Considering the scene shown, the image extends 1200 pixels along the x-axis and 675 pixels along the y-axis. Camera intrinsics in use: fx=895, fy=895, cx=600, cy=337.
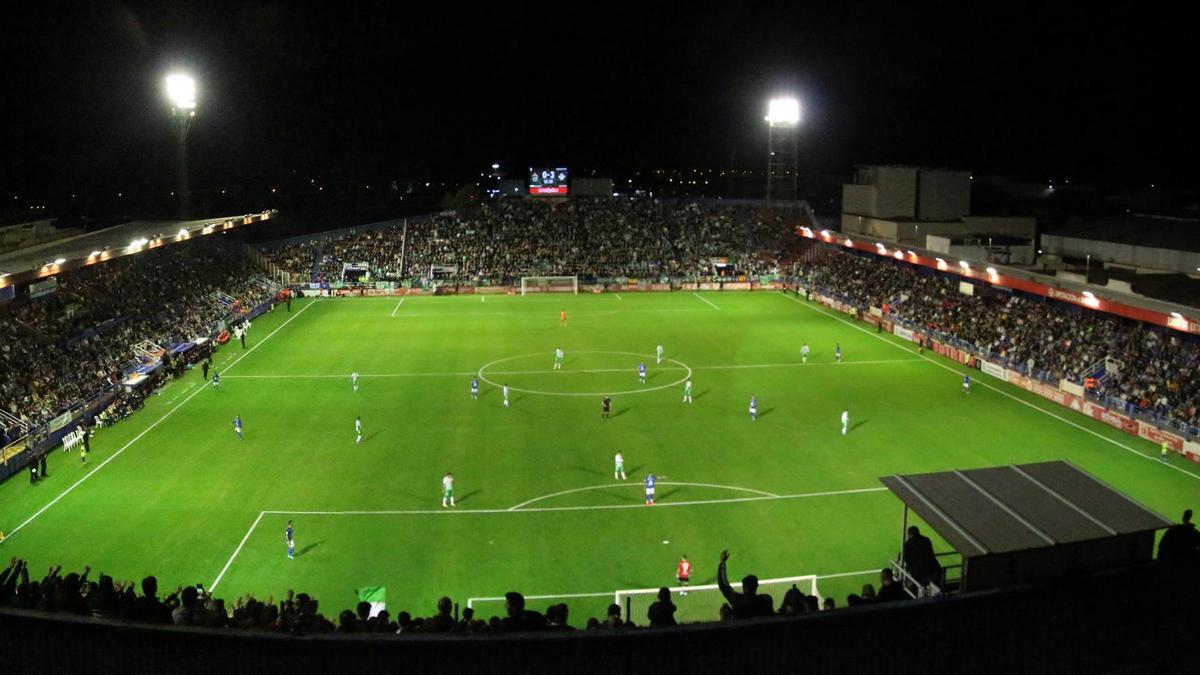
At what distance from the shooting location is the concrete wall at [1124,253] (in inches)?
1718

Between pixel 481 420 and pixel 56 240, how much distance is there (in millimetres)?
26870

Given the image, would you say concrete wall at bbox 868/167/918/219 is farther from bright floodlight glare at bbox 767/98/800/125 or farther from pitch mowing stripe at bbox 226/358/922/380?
pitch mowing stripe at bbox 226/358/922/380

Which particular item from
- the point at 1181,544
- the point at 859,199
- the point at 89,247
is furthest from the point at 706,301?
the point at 1181,544

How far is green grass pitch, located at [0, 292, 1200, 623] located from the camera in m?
20.5

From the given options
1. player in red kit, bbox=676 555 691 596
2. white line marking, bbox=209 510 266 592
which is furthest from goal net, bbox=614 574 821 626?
white line marking, bbox=209 510 266 592

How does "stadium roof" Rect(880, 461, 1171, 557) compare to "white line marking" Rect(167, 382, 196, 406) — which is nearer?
"stadium roof" Rect(880, 461, 1171, 557)

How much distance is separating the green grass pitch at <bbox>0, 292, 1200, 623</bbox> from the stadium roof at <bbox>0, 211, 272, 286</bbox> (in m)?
6.55

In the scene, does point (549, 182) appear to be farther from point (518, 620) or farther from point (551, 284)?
point (518, 620)

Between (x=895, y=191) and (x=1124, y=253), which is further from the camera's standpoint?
(x=895, y=191)

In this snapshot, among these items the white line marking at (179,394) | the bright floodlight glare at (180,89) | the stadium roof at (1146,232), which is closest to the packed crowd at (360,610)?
the white line marking at (179,394)

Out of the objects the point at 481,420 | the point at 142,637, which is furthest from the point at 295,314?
the point at 142,637

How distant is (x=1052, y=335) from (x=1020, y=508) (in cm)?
3007

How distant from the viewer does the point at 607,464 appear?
27.4 meters

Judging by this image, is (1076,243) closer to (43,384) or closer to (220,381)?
(220,381)
